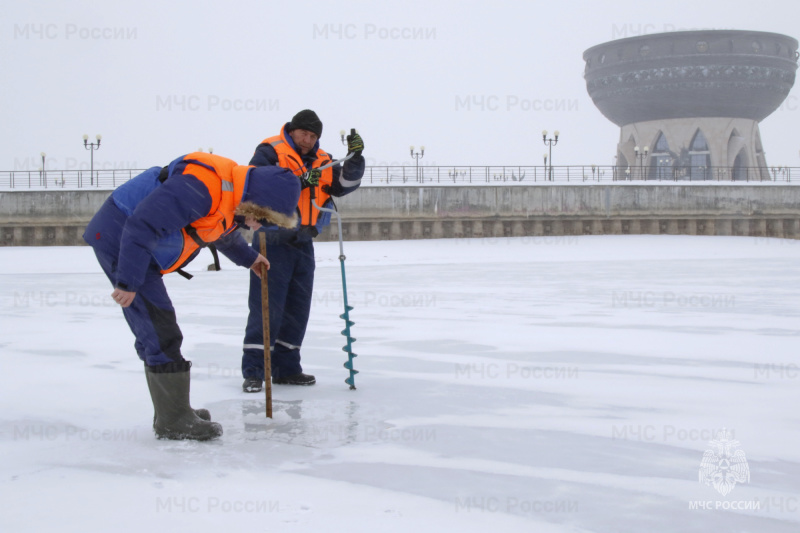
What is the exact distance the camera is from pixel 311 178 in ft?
16.3

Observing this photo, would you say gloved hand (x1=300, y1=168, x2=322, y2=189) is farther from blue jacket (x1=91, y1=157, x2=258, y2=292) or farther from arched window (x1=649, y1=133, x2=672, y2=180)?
arched window (x1=649, y1=133, x2=672, y2=180)

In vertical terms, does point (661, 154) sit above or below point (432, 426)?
above

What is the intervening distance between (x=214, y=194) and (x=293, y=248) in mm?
1542

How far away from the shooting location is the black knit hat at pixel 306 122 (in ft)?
16.2

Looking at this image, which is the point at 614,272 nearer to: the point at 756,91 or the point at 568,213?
the point at 568,213

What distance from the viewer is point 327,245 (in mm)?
30141

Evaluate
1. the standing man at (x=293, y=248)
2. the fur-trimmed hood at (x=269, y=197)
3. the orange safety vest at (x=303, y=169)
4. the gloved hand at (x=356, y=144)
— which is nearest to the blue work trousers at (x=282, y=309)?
the standing man at (x=293, y=248)

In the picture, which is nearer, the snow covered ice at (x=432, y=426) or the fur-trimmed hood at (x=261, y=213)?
the snow covered ice at (x=432, y=426)

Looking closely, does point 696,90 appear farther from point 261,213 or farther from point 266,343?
point 261,213

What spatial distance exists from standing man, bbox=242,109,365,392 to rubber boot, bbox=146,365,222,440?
117 centimetres

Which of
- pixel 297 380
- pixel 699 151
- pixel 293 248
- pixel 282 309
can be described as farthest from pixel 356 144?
pixel 699 151

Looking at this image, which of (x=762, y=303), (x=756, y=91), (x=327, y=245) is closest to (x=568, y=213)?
(x=327, y=245)

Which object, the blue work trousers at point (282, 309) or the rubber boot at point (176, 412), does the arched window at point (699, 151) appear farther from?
the rubber boot at point (176, 412)

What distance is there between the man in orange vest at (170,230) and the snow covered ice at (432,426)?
31cm
